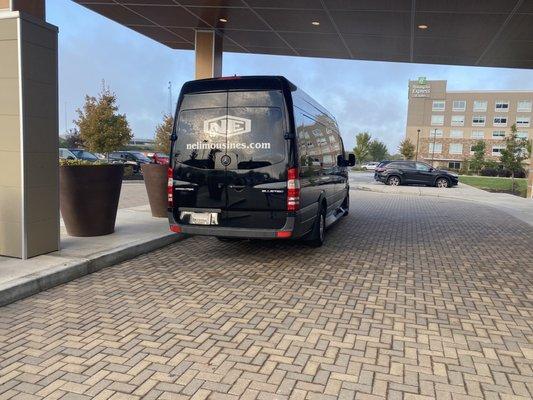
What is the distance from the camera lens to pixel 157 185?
970 cm

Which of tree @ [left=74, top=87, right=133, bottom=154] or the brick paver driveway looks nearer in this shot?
the brick paver driveway

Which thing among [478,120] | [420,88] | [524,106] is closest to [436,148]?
[478,120]

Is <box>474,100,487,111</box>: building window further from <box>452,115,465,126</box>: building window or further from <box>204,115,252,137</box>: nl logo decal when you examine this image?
<box>204,115,252,137</box>: nl logo decal

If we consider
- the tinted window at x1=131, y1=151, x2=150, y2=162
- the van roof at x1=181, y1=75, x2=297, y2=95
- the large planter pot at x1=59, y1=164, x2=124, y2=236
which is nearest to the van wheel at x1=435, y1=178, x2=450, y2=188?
the tinted window at x1=131, y1=151, x2=150, y2=162

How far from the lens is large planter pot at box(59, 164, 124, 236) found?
7203mm

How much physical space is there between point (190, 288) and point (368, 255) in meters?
3.29

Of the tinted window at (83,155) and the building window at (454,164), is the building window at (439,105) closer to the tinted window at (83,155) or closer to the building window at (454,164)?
the building window at (454,164)

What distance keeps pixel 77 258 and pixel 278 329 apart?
3.23m

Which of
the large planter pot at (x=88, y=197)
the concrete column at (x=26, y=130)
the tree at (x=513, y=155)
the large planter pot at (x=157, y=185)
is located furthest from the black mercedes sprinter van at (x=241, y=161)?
the tree at (x=513, y=155)

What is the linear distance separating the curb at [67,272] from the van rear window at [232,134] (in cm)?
160

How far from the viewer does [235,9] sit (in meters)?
9.61

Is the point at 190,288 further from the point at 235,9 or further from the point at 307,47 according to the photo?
the point at 307,47

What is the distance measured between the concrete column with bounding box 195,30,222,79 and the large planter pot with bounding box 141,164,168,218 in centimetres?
351

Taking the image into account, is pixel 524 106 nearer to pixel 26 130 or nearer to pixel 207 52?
pixel 207 52
